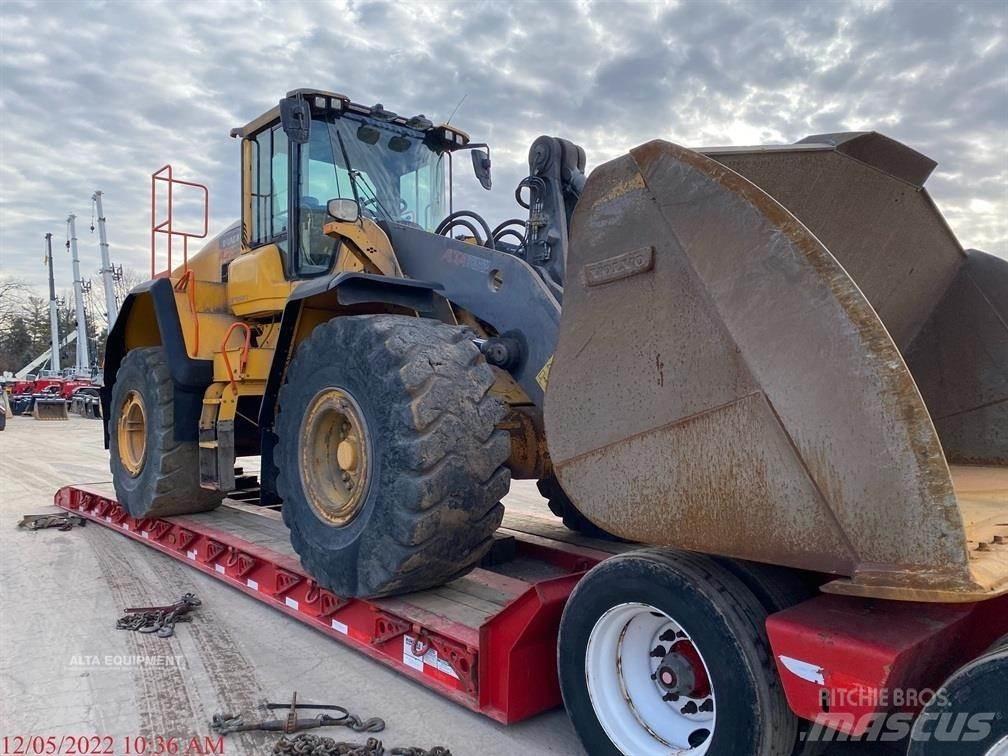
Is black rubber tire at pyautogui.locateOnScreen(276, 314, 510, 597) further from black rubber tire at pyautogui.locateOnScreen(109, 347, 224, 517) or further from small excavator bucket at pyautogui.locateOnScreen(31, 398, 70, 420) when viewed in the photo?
small excavator bucket at pyautogui.locateOnScreen(31, 398, 70, 420)

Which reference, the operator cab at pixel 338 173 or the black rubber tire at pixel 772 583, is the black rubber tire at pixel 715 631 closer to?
the black rubber tire at pixel 772 583

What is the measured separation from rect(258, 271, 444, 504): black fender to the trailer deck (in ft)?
3.14

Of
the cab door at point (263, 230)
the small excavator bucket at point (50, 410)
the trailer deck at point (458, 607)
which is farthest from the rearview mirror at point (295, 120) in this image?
the small excavator bucket at point (50, 410)

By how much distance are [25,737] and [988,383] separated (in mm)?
4516

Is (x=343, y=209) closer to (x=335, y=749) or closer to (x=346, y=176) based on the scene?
(x=346, y=176)

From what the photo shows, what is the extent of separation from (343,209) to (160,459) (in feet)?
8.69

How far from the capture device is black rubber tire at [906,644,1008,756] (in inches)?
68.8

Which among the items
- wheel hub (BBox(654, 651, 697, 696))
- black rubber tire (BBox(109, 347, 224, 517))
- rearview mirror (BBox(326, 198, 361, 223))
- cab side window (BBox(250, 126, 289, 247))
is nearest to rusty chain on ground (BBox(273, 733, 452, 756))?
wheel hub (BBox(654, 651, 697, 696))

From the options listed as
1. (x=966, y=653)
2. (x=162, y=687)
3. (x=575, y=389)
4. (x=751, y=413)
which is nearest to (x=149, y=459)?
(x=162, y=687)

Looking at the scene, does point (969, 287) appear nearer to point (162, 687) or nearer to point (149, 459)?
point (162, 687)

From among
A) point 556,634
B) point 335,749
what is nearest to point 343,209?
point 556,634

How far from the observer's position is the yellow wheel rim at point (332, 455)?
3.79 meters

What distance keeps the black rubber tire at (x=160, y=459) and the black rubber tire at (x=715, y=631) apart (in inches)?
169

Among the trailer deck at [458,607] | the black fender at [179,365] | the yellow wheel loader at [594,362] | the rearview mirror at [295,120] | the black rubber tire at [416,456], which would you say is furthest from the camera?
the black fender at [179,365]
